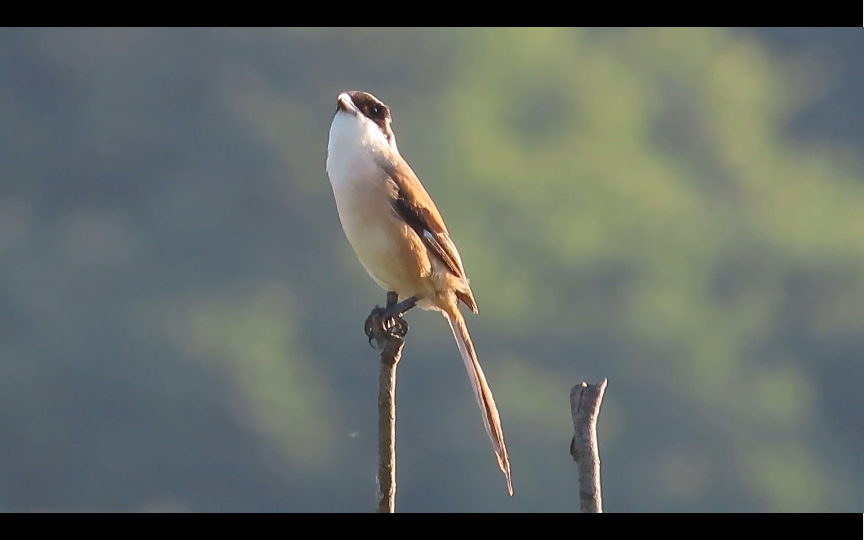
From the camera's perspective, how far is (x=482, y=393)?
13.8 ft

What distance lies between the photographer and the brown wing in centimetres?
474

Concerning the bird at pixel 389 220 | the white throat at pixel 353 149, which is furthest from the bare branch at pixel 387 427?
the white throat at pixel 353 149

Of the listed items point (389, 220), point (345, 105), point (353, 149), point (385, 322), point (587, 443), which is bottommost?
point (587, 443)

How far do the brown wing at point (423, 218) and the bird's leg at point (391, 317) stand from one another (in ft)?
0.59

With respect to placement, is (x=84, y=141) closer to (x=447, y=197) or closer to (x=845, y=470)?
(x=447, y=197)

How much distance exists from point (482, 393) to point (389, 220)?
72 cm

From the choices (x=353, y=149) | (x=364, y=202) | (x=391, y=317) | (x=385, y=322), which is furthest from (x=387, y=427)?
(x=353, y=149)

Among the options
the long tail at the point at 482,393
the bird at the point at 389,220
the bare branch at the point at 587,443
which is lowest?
the bare branch at the point at 587,443

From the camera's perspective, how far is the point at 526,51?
2089 inches

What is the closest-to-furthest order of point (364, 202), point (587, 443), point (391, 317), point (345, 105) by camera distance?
point (587, 443) < point (391, 317) < point (364, 202) < point (345, 105)

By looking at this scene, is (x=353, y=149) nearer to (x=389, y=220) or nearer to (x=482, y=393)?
(x=389, y=220)

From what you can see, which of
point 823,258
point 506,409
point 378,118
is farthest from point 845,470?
point 378,118

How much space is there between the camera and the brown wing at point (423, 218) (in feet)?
15.5

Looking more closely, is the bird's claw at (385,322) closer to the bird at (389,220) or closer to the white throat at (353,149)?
the bird at (389,220)
